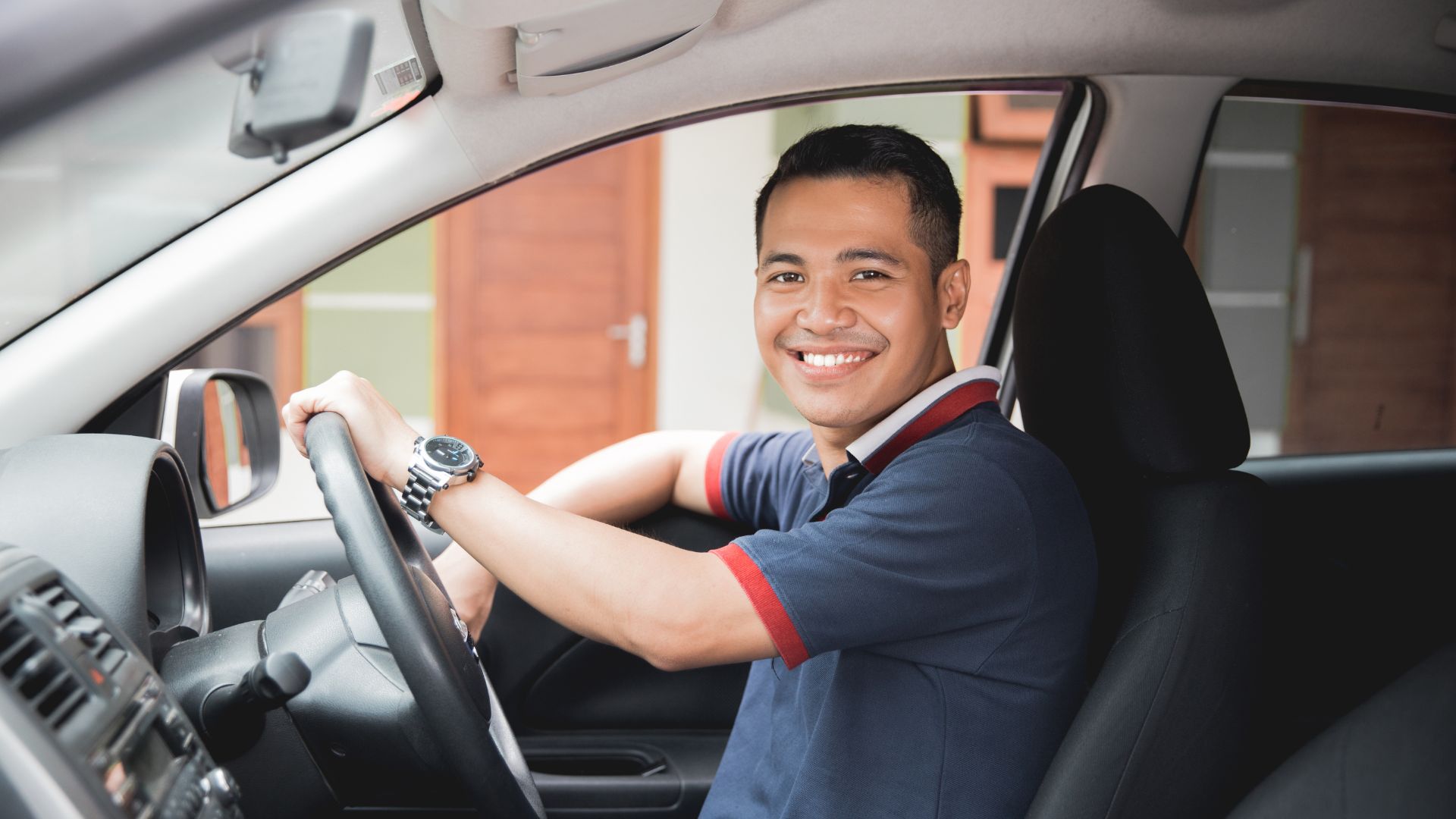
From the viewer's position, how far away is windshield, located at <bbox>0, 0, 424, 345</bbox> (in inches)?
28.5

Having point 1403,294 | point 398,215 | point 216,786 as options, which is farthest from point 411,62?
point 1403,294

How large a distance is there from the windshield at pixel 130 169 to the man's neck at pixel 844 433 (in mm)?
606

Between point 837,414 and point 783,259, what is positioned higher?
point 783,259

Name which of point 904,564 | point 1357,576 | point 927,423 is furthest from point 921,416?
point 1357,576

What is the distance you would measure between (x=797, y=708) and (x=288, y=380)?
13.8 ft

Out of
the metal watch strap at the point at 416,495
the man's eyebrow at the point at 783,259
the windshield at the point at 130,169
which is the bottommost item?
the metal watch strap at the point at 416,495

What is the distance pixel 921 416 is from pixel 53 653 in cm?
82

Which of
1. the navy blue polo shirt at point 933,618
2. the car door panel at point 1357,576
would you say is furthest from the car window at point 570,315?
the navy blue polo shirt at point 933,618

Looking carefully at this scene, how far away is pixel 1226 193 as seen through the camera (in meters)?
2.53

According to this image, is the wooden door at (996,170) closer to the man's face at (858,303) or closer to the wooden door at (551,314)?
the man's face at (858,303)

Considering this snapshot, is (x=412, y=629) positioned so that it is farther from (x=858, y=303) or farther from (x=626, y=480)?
(x=626, y=480)

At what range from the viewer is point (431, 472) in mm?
1126

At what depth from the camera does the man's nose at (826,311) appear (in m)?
1.35

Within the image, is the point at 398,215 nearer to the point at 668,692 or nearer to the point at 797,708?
the point at 797,708
